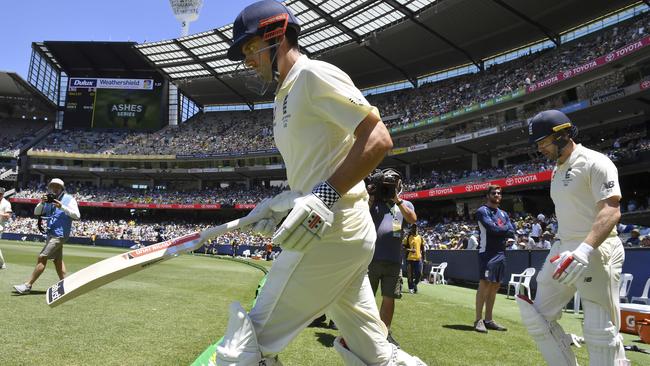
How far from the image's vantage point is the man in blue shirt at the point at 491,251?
22.9 feet

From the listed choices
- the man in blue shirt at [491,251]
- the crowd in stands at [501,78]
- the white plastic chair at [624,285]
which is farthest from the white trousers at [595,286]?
the crowd in stands at [501,78]

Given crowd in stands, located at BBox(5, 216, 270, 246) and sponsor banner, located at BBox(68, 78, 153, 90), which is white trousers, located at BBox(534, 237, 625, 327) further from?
sponsor banner, located at BBox(68, 78, 153, 90)

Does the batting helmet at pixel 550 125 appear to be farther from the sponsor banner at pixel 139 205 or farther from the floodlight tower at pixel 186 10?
the floodlight tower at pixel 186 10

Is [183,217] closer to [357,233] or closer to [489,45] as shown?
[489,45]

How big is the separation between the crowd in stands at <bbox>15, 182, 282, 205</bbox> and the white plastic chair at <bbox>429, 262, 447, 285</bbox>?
127ft

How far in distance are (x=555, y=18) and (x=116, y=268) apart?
41455mm

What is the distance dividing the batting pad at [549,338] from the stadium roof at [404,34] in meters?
34.8

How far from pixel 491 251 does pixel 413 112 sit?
133 ft

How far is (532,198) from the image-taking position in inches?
1335

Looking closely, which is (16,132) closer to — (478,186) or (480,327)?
(478,186)

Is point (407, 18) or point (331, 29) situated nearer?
point (407, 18)

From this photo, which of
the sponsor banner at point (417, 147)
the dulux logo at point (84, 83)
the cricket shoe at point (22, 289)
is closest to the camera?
the cricket shoe at point (22, 289)

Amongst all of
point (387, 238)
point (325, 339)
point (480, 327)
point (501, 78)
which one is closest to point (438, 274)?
point (480, 327)

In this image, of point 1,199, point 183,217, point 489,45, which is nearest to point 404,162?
point 489,45
